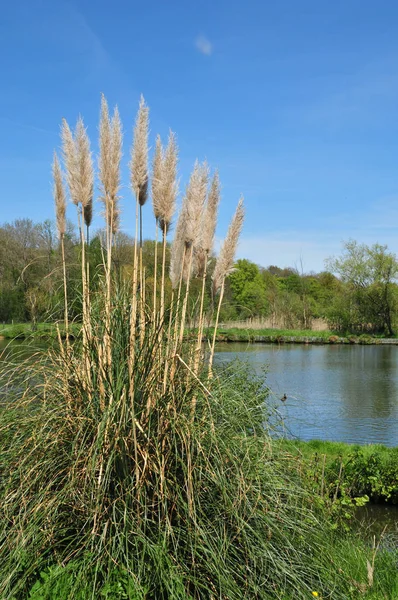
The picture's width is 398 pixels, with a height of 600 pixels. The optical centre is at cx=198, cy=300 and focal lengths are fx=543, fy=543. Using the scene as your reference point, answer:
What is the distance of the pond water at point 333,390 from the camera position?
10539 mm

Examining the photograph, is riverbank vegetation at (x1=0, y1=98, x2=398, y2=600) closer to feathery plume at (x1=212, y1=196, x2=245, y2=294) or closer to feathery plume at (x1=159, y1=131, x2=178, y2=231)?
feathery plume at (x1=159, y1=131, x2=178, y2=231)

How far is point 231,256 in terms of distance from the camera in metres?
4.76

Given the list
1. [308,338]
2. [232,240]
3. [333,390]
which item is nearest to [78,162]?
[232,240]

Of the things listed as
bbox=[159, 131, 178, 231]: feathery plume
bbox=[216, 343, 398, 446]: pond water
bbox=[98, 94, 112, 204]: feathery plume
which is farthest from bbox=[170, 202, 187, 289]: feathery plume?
bbox=[216, 343, 398, 446]: pond water

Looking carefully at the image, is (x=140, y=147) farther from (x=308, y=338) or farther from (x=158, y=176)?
(x=308, y=338)

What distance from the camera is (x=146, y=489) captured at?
11.0 feet

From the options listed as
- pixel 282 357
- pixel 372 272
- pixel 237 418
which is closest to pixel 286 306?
pixel 372 272

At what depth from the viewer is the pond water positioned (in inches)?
415

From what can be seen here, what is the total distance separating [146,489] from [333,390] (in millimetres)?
15025

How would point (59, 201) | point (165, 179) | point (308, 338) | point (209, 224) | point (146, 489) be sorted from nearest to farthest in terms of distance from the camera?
point (146, 489) < point (165, 179) < point (209, 224) < point (59, 201) < point (308, 338)

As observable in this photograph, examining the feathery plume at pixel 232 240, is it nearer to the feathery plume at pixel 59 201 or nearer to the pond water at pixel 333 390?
the pond water at pixel 333 390

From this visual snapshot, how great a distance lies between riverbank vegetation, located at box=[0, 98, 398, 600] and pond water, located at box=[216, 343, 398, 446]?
89 centimetres

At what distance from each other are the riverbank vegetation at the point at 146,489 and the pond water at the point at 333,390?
895mm

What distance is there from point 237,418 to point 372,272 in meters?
44.6
